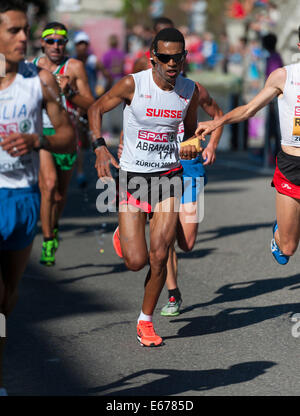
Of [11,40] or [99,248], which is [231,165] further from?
[11,40]

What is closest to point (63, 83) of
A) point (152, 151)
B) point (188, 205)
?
point (188, 205)

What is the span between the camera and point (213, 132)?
6.75 meters

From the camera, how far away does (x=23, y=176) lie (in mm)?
4871

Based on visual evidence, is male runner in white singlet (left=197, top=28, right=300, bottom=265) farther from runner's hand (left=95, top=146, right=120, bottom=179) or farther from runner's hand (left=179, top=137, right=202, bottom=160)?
runner's hand (left=95, top=146, right=120, bottom=179)

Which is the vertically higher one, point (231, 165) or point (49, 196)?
point (49, 196)

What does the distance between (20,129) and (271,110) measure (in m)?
11.9

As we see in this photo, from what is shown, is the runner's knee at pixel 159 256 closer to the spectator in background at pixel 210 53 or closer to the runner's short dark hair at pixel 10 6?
the runner's short dark hair at pixel 10 6

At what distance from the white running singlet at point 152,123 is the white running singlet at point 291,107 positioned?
0.66 meters

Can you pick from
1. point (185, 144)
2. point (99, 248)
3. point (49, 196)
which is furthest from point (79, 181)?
point (185, 144)

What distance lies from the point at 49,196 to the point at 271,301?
8.30 ft

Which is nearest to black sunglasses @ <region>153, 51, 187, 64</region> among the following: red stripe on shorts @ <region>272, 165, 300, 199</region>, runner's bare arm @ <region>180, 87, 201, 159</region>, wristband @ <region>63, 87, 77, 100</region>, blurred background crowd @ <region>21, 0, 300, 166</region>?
runner's bare arm @ <region>180, 87, 201, 159</region>

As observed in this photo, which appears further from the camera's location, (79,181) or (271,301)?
(79,181)

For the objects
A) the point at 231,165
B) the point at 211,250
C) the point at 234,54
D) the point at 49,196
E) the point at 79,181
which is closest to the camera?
the point at 49,196

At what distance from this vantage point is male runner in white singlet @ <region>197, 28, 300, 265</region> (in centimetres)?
639
